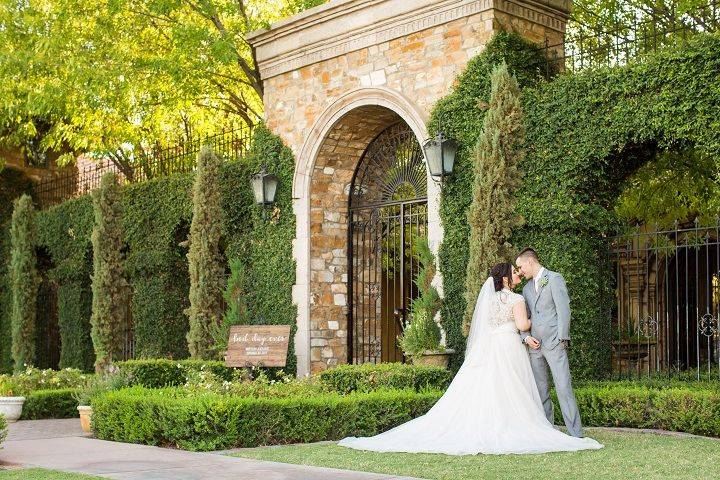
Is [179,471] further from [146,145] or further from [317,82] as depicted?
[146,145]

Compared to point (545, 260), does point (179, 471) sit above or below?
below

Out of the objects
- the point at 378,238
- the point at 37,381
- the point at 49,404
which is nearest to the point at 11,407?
the point at 49,404

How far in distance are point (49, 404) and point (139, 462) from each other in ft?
21.8

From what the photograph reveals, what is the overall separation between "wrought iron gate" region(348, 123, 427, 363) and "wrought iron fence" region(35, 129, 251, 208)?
2698 millimetres

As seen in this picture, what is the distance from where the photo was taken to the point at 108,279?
59.2ft

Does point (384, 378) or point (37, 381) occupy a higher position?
point (384, 378)

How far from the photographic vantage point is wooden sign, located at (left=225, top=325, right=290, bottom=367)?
43.2ft

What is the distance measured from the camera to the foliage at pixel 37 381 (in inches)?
582

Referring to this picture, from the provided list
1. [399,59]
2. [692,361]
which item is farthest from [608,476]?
[692,361]

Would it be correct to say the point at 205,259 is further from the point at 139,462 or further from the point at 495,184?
the point at 139,462

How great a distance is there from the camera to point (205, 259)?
15.8 metres

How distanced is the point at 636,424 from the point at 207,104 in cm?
1409

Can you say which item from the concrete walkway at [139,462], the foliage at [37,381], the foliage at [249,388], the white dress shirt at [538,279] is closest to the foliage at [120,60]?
the foliage at [37,381]

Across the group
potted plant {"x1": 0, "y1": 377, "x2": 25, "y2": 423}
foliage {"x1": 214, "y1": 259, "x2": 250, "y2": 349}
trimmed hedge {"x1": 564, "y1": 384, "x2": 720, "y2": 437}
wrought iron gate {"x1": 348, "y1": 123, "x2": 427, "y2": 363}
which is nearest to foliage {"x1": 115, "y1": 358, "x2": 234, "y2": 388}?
foliage {"x1": 214, "y1": 259, "x2": 250, "y2": 349}
